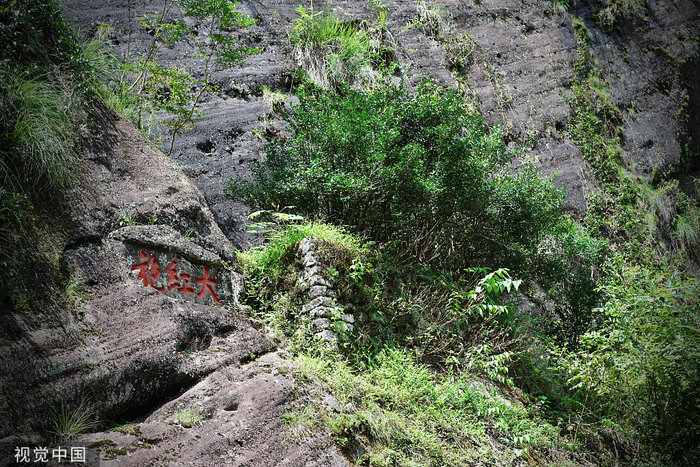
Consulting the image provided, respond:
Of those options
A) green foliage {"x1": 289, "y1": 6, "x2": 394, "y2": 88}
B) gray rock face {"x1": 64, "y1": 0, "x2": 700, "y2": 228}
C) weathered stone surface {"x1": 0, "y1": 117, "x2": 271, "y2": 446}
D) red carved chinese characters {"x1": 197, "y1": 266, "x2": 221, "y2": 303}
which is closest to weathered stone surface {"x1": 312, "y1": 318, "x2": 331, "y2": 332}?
weathered stone surface {"x1": 0, "y1": 117, "x2": 271, "y2": 446}

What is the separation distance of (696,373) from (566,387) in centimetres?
247

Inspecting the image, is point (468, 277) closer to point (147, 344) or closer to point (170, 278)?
point (170, 278)

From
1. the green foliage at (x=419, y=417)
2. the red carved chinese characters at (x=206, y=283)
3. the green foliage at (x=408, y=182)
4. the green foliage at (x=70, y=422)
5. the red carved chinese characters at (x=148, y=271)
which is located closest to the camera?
the green foliage at (x=70, y=422)

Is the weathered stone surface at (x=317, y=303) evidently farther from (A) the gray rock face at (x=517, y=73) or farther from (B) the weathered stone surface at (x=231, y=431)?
(A) the gray rock face at (x=517, y=73)

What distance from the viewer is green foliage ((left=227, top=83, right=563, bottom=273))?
5473 mm

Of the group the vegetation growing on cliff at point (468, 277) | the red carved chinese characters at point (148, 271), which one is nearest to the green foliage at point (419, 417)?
the vegetation growing on cliff at point (468, 277)

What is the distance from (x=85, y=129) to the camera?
423cm

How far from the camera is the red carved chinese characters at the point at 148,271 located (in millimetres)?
3807

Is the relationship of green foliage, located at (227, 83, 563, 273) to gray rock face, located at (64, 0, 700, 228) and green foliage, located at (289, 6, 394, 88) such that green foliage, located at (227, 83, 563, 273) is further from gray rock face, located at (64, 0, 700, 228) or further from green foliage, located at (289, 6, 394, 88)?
green foliage, located at (289, 6, 394, 88)

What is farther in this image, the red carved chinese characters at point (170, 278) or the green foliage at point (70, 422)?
the red carved chinese characters at point (170, 278)

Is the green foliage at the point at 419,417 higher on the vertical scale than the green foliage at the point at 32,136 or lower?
lower

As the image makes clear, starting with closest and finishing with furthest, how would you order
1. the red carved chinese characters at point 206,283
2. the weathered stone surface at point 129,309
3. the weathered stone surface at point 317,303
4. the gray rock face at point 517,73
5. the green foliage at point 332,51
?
the weathered stone surface at point 129,309
the red carved chinese characters at point 206,283
the weathered stone surface at point 317,303
the gray rock face at point 517,73
the green foliage at point 332,51

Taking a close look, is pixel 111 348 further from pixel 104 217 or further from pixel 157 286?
pixel 104 217

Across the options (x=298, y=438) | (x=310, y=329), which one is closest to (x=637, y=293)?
(x=310, y=329)
